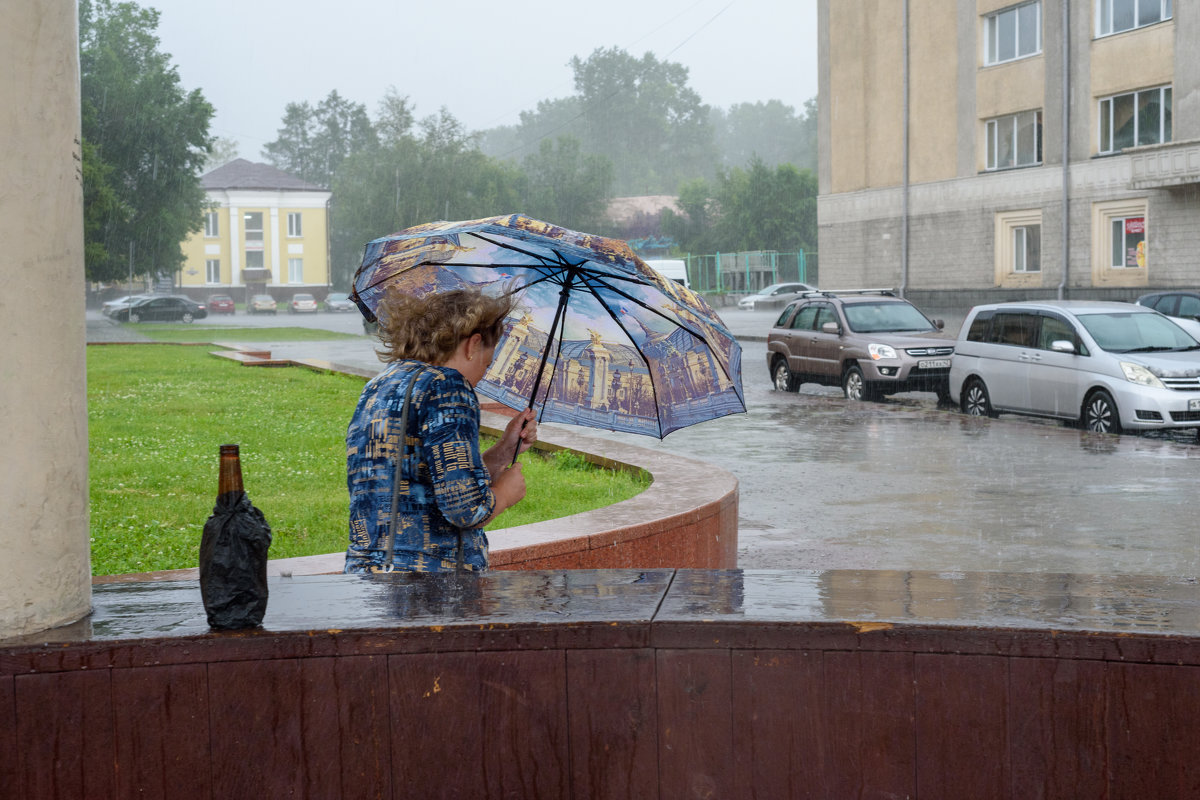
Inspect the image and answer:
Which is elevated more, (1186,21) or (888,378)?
(1186,21)

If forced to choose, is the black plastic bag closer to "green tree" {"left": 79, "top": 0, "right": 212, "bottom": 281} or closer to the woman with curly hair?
the woman with curly hair

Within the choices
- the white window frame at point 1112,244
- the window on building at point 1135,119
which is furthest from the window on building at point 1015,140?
the white window frame at point 1112,244

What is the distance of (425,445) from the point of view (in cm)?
337

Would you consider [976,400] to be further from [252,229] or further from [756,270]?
[252,229]

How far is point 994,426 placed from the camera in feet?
48.2

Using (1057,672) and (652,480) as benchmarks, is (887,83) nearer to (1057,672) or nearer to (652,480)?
(652,480)

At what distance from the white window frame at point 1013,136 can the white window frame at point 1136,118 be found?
6.30 feet

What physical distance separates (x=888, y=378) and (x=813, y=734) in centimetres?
1600

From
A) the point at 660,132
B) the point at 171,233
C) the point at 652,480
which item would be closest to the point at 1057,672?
the point at 652,480

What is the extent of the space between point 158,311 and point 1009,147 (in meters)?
42.1

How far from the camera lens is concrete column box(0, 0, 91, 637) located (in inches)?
117

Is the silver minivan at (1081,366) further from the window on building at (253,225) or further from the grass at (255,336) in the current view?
the window on building at (253,225)

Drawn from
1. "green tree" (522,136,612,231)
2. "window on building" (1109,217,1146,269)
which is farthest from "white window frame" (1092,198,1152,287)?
"green tree" (522,136,612,231)

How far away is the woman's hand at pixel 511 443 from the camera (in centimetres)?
397
